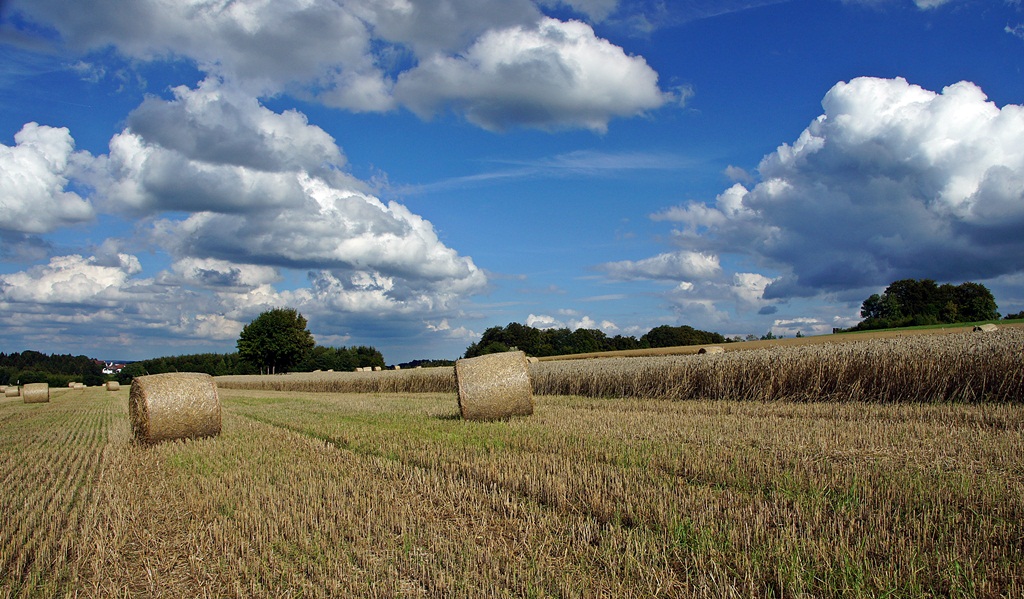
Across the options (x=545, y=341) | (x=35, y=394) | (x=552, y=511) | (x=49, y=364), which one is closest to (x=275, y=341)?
(x=545, y=341)

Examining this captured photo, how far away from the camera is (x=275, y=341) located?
277ft

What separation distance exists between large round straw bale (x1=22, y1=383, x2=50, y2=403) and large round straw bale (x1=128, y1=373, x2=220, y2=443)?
102 ft

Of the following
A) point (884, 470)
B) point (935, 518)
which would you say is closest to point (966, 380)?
point (884, 470)

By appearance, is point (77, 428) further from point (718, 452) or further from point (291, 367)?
point (291, 367)

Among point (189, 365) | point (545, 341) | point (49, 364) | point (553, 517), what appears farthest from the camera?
point (49, 364)

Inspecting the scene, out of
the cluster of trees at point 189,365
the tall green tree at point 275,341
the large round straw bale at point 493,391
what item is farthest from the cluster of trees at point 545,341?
the large round straw bale at point 493,391

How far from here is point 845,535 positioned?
4039mm

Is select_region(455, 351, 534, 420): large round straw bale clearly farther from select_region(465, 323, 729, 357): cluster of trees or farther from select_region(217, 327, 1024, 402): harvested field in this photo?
select_region(465, 323, 729, 357): cluster of trees

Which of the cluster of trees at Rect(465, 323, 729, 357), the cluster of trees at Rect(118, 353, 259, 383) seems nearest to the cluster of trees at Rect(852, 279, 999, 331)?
the cluster of trees at Rect(465, 323, 729, 357)

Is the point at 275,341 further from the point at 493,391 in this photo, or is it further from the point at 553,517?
the point at 553,517

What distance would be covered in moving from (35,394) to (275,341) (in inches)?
1888

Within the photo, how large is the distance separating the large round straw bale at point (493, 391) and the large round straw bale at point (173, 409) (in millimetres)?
5143

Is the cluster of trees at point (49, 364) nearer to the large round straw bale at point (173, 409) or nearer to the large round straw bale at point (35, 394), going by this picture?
the large round straw bale at point (35, 394)

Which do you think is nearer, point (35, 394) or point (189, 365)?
point (35, 394)
